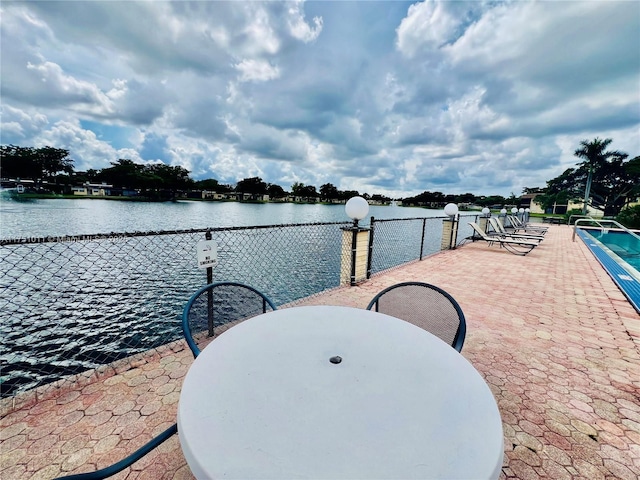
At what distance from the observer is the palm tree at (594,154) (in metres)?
34.8

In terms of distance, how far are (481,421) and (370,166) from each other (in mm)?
44339

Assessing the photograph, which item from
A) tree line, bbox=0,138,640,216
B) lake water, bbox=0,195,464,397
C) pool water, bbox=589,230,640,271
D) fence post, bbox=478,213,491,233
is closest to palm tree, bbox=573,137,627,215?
tree line, bbox=0,138,640,216

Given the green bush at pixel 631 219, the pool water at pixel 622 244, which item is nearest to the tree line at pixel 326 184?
the pool water at pixel 622 244

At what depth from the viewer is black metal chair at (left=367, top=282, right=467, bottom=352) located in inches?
65.2

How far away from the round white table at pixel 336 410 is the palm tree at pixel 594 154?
4867cm

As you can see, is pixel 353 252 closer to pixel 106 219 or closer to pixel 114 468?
pixel 114 468

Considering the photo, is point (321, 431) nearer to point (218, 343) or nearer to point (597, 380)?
point (218, 343)

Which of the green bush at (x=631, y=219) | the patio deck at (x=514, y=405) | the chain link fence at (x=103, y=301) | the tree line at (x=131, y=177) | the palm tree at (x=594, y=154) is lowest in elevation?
the chain link fence at (x=103, y=301)

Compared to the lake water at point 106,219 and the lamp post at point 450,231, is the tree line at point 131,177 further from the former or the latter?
the lamp post at point 450,231

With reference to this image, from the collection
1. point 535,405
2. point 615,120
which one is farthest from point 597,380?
point 615,120

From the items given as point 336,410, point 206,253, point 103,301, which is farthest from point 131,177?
point 336,410

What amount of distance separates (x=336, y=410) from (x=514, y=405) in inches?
75.5

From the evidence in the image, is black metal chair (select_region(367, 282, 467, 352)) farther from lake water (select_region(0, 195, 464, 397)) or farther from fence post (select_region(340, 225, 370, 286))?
fence post (select_region(340, 225, 370, 286))

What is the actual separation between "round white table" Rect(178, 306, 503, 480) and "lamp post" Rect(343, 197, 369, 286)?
3.39 m
